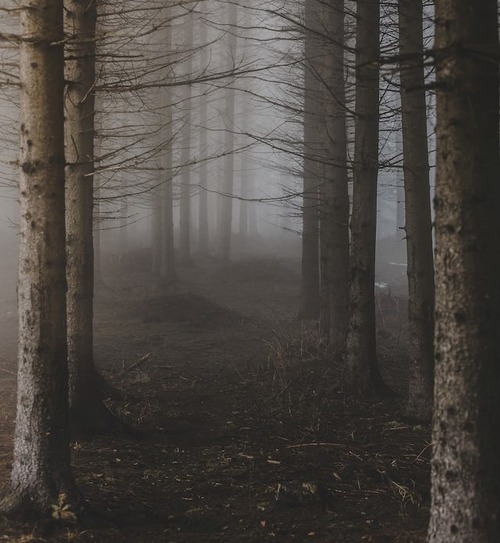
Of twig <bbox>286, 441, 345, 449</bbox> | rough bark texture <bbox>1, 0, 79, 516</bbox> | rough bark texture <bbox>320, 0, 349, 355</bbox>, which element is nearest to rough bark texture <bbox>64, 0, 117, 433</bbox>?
twig <bbox>286, 441, 345, 449</bbox>

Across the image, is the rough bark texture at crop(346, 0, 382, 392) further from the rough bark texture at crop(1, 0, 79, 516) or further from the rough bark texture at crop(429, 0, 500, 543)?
the rough bark texture at crop(429, 0, 500, 543)

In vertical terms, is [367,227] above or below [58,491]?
above

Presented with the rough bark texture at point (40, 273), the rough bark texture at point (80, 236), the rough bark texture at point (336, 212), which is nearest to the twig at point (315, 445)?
the rough bark texture at point (80, 236)

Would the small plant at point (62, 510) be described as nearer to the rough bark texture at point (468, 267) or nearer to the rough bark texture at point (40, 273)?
the rough bark texture at point (40, 273)

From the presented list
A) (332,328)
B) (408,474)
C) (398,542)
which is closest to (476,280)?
(398,542)

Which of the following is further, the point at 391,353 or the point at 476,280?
the point at 391,353

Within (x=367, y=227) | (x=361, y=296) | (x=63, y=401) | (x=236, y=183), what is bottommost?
(x=63, y=401)

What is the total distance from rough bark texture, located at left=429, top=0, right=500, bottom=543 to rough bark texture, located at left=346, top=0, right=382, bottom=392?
16.7ft

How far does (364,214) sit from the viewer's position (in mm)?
8836

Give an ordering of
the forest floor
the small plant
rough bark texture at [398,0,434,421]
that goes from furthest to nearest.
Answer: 1. rough bark texture at [398,0,434,421]
2. the forest floor
3. the small plant

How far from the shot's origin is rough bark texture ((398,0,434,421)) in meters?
7.57

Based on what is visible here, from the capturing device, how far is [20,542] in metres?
4.32

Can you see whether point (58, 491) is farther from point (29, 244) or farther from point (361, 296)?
point (361, 296)

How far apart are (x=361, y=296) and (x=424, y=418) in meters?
1.92
